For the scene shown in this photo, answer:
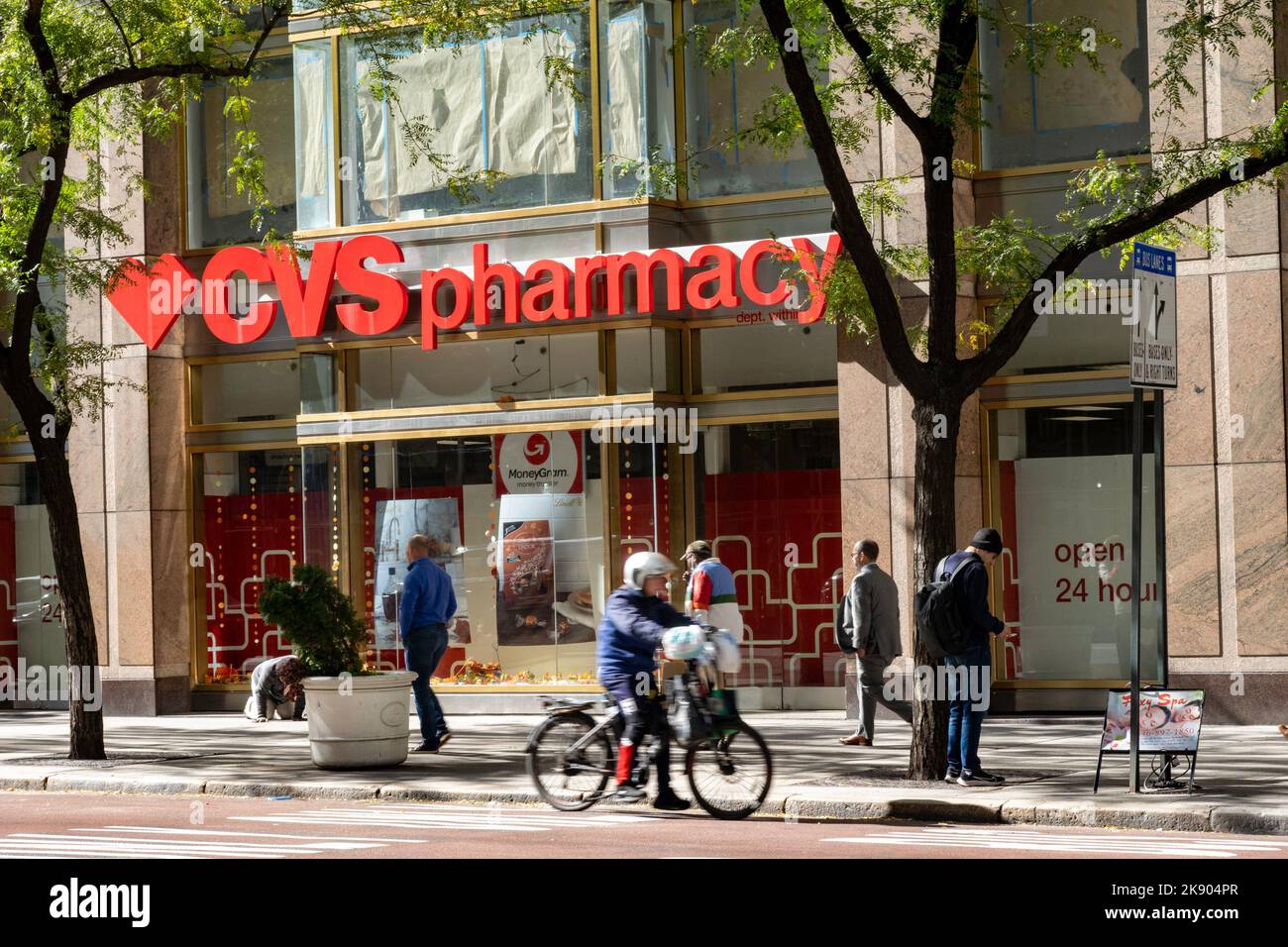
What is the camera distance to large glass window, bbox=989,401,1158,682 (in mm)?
19062

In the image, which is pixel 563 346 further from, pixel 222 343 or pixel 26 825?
pixel 26 825

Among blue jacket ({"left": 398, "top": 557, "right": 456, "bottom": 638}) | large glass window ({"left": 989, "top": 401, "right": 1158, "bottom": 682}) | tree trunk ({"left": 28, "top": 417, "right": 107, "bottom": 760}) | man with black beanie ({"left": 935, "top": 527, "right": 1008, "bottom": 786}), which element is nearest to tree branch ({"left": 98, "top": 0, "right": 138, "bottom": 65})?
tree trunk ({"left": 28, "top": 417, "right": 107, "bottom": 760})

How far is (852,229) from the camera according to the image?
46.4ft

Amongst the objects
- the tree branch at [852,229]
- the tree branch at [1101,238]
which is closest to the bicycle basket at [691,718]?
the tree branch at [852,229]

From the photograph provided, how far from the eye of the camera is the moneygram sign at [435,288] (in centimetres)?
1966

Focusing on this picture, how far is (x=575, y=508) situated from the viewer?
68.9 ft

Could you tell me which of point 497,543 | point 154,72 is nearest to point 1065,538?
point 497,543

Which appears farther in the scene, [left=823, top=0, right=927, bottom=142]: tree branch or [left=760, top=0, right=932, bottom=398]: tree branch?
[left=760, top=0, right=932, bottom=398]: tree branch

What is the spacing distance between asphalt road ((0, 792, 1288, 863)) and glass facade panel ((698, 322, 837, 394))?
307 inches

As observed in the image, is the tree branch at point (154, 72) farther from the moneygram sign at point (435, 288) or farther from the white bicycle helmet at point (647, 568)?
the white bicycle helmet at point (647, 568)

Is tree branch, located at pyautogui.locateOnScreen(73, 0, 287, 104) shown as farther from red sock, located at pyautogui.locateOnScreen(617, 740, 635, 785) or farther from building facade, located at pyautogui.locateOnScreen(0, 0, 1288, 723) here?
red sock, located at pyautogui.locateOnScreen(617, 740, 635, 785)

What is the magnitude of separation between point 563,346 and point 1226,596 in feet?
25.2

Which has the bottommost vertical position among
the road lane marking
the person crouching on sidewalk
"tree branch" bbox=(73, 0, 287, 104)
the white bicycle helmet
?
the road lane marking
